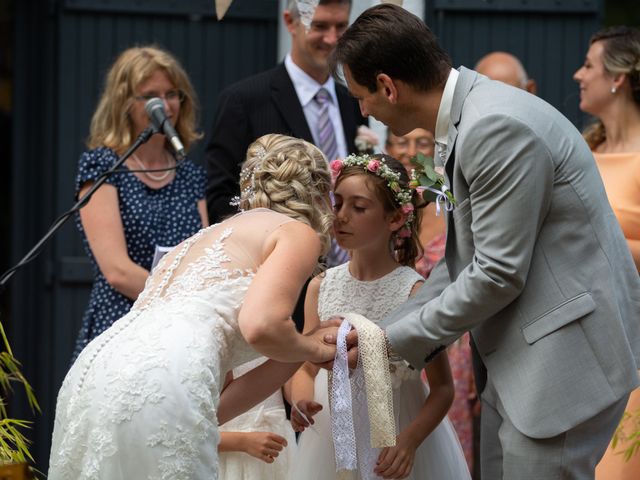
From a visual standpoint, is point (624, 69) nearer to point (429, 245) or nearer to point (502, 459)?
point (429, 245)

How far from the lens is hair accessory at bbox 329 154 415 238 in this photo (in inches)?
174

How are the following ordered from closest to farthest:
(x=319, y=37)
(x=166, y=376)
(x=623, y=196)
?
1. (x=166, y=376)
2. (x=623, y=196)
3. (x=319, y=37)

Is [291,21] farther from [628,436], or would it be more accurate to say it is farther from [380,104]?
[628,436]

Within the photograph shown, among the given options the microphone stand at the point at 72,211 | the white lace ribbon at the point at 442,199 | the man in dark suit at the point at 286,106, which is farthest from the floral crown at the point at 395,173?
the man in dark suit at the point at 286,106

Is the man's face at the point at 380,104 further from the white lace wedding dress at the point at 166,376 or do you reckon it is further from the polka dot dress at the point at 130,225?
the polka dot dress at the point at 130,225

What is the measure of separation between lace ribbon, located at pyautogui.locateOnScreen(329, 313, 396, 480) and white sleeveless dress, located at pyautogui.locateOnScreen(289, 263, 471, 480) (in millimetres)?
350

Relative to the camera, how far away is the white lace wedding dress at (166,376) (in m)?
3.56

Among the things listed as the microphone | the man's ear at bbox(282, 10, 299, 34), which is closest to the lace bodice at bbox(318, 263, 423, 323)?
the microphone

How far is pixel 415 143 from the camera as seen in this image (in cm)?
604

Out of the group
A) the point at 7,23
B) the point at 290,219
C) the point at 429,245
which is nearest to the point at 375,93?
the point at 290,219

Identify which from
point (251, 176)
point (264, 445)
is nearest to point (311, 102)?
point (251, 176)

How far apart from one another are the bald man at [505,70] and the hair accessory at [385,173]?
80.7 inches

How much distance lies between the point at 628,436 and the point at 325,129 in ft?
6.28

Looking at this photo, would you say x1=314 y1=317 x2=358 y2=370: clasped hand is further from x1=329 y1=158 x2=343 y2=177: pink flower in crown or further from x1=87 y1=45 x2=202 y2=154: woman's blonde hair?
x1=87 y1=45 x2=202 y2=154: woman's blonde hair
